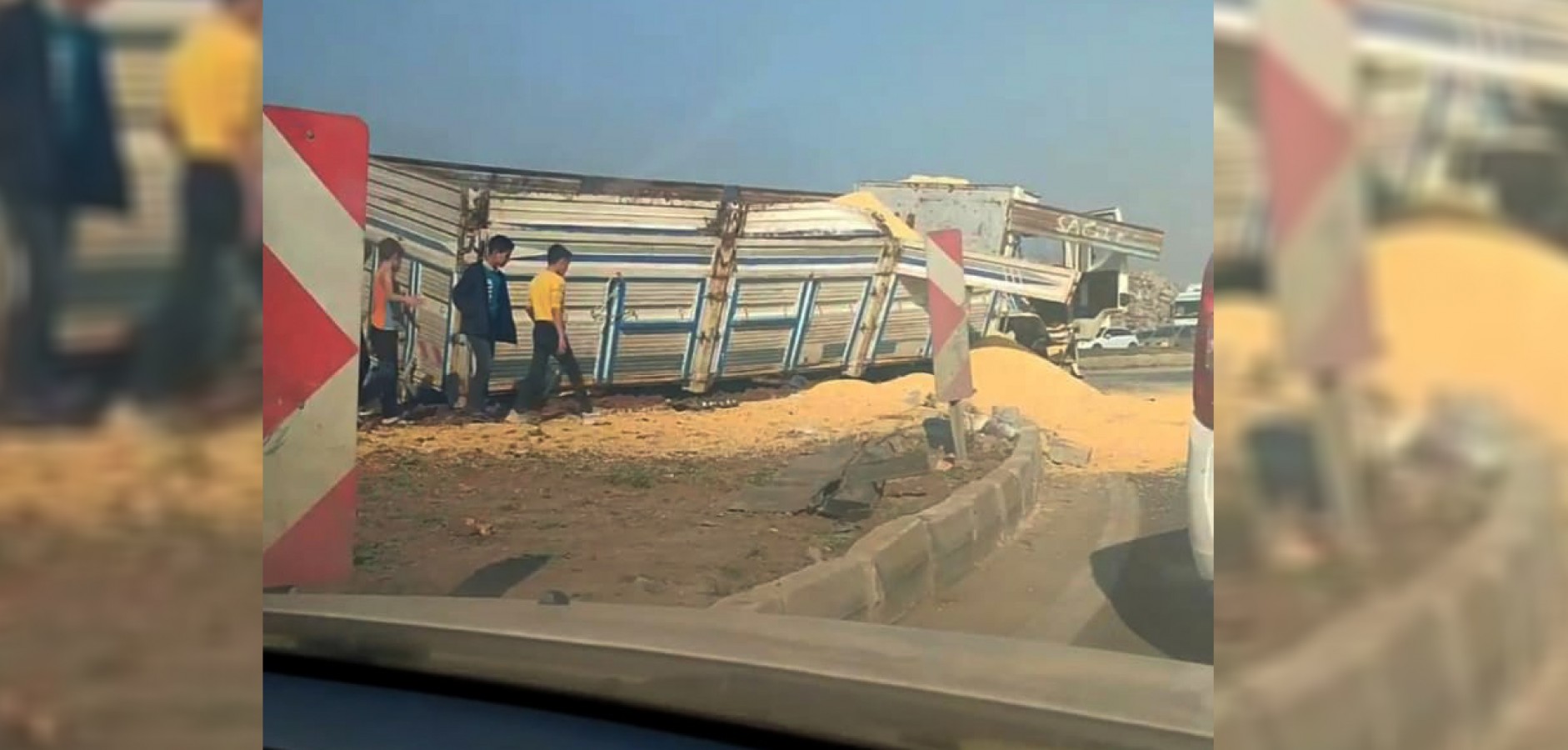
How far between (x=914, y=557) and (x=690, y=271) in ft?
2.48

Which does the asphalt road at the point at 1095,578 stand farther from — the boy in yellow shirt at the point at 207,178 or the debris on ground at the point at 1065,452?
the boy in yellow shirt at the point at 207,178

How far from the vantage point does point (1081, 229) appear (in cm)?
231

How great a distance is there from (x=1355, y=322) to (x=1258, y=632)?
226 millimetres

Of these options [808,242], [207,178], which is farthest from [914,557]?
[207,178]

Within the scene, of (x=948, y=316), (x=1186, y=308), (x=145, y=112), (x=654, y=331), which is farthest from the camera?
(x=654, y=331)

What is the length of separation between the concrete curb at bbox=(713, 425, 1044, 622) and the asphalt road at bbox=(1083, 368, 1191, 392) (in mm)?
172

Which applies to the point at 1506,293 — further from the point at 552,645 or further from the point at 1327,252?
the point at 552,645

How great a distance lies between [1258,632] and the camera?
0.96 m

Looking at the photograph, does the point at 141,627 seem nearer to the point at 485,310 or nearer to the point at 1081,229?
the point at 485,310

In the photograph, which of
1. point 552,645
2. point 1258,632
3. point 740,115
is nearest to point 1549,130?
point 1258,632

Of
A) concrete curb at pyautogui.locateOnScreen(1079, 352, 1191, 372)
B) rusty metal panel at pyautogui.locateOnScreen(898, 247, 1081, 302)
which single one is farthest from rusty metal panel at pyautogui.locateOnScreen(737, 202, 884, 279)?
concrete curb at pyautogui.locateOnScreen(1079, 352, 1191, 372)

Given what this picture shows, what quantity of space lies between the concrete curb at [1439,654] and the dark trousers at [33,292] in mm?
1477

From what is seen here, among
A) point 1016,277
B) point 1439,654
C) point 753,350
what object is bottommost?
point 1439,654

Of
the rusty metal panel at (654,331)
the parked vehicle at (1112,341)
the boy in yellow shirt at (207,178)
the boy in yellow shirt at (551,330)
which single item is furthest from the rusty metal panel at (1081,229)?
the boy in yellow shirt at (207,178)
